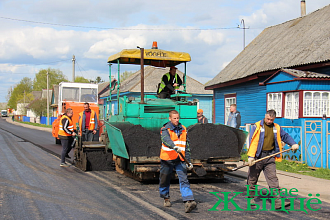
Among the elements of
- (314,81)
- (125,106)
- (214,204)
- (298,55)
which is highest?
(298,55)

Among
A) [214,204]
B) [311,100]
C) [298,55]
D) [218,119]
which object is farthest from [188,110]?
[218,119]

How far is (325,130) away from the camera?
10703 millimetres

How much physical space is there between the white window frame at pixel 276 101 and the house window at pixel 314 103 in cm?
137

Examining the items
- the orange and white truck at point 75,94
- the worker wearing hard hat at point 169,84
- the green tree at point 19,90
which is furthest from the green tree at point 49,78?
the worker wearing hard hat at point 169,84

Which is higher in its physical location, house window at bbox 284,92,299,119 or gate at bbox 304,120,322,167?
house window at bbox 284,92,299,119

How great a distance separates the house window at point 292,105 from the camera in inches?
568

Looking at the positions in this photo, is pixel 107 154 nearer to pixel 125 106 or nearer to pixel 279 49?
pixel 125 106

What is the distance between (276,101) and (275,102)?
0.11 metres

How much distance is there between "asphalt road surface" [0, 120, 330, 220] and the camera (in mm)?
6082

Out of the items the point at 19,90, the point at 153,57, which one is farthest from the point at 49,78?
the point at 153,57

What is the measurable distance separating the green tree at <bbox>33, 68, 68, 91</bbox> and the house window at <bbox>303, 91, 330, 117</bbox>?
99677 millimetres

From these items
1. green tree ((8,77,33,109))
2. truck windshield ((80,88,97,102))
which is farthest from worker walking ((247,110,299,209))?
green tree ((8,77,33,109))

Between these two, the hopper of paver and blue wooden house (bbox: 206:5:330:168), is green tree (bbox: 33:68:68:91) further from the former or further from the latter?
the hopper of paver

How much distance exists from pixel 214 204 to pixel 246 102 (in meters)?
13.9
